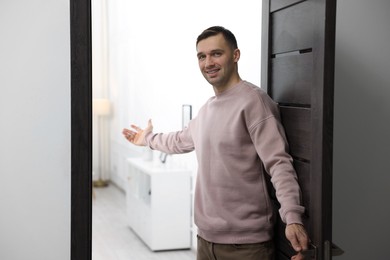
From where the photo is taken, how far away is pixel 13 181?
1390mm

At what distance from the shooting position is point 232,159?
4.86 feet

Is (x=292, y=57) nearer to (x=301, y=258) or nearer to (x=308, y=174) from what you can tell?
(x=308, y=174)

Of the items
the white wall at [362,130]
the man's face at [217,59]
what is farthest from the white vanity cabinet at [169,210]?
the man's face at [217,59]

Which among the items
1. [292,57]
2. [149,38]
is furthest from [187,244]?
[292,57]

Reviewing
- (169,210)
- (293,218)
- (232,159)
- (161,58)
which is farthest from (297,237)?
(161,58)

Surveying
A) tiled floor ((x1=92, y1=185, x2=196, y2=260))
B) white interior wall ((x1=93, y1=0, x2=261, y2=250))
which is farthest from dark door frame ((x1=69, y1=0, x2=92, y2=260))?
tiled floor ((x1=92, y1=185, x2=196, y2=260))

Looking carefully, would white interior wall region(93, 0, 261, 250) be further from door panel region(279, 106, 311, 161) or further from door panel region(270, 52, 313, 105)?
door panel region(279, 106, 311, 161)

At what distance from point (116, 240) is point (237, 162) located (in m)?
2.10

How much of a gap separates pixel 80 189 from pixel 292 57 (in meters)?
0.67

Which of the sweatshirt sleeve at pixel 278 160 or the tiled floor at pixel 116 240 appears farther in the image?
the tiled floor at pixel 116 240

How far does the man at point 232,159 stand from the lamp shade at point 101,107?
3714mm

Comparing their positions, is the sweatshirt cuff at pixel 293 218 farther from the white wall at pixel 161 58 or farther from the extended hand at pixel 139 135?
the white wall at pixel 161 58

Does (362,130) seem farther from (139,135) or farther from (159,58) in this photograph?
(159,58)

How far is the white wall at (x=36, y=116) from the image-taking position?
1.36 m
